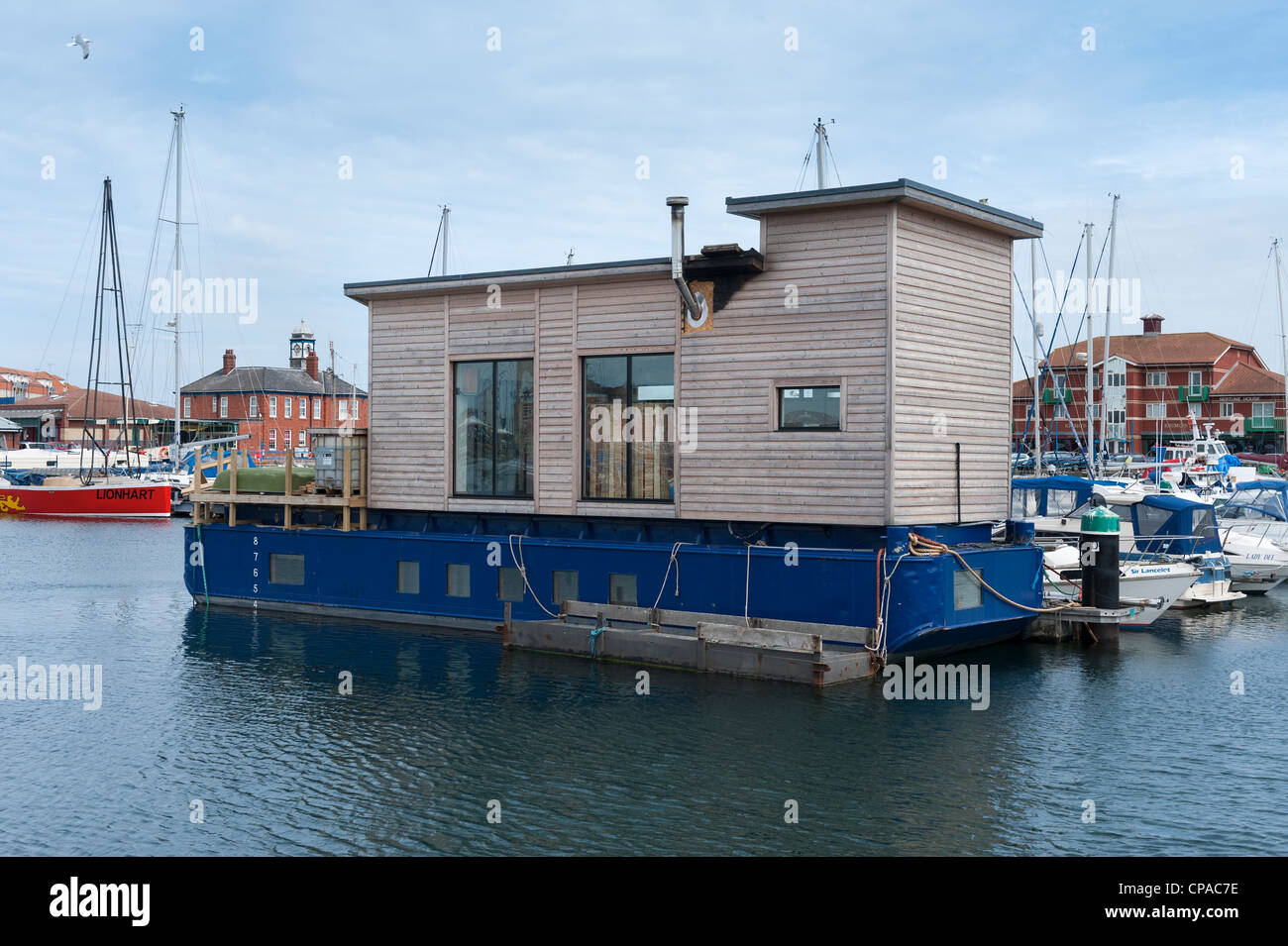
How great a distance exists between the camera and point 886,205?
71.2 feet

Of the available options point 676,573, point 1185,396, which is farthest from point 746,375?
point 1185,396

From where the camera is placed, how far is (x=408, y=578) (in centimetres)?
2812

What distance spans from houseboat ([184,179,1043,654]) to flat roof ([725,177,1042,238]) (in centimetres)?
5

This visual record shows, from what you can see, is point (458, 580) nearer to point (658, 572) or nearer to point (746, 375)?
point (658, 572)

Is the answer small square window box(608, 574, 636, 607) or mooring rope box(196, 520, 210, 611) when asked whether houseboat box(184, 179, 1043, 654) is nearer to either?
small square window box(608, 574, 636, 607)

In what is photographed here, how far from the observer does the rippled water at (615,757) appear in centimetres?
1376

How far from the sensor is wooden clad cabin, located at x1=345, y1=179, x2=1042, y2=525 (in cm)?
2200

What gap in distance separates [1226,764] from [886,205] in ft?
36.5

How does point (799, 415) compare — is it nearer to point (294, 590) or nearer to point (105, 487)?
point (294, 590)

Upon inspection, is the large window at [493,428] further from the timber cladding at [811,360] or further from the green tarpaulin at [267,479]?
the green tarpaulin at [267,479]

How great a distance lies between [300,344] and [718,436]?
11083 cm

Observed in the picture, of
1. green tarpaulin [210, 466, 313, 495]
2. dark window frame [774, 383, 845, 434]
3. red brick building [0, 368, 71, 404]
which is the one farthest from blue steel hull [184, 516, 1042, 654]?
red brick building [0, 368, 71, 404]

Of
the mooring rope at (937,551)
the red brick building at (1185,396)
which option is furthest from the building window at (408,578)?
the red brick building at (1185,396)
